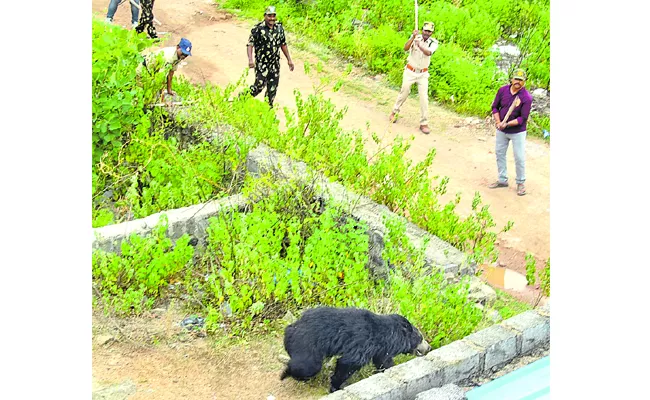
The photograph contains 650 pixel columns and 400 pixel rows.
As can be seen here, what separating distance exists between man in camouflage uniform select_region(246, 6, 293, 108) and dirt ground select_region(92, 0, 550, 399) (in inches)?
13.6

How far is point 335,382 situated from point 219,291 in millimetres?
873

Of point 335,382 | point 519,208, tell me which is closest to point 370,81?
point 519,208

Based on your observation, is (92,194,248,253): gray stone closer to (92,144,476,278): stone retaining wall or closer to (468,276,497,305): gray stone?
(92,144,476,278): stone retaining wall

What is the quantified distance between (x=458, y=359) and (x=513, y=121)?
10.1 ft

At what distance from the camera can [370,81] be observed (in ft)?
29.8

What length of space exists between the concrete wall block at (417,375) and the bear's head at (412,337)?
262 millimetres

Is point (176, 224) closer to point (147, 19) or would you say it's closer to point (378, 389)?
point (378, 389)

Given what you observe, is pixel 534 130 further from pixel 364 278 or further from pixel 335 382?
pixel 335 382

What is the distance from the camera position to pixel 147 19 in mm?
8914

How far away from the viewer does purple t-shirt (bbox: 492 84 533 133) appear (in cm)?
688

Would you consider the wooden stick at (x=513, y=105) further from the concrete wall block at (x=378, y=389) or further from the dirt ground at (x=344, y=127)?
the concrete wall block at (x=378, y=389)

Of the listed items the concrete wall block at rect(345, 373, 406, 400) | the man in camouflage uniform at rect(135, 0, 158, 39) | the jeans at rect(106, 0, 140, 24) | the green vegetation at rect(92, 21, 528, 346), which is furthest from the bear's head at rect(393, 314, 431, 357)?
the jeans at rect(106, 0, 140, 24)

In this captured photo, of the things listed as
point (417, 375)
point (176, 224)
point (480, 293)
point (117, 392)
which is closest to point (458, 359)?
point (417, 375)

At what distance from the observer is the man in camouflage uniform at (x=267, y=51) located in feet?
24.6
